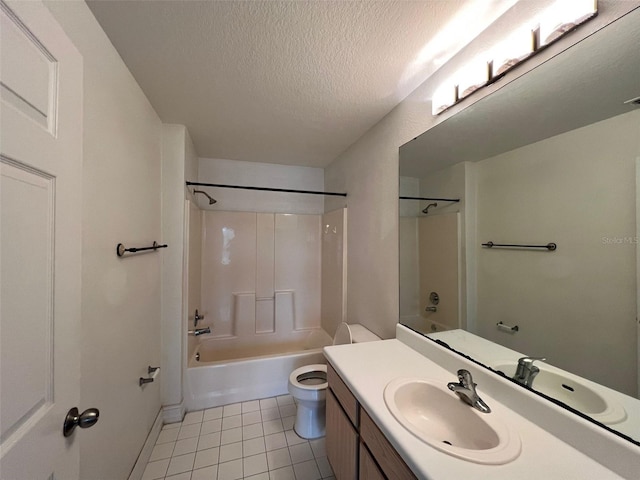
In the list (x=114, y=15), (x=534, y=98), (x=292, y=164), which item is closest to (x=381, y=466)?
(x=534, y=98)

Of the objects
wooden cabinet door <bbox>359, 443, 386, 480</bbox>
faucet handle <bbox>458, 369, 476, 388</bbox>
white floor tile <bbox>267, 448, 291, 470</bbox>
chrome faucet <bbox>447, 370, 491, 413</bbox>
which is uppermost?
faucet handle <bbox>458, 369, 476, 388</bbox>

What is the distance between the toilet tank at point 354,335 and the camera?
1.81 m

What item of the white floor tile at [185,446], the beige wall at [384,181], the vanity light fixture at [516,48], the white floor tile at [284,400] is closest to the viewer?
the vanity light fixture at [516,48]

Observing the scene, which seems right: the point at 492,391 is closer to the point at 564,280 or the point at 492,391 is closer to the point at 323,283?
the point at 564,280

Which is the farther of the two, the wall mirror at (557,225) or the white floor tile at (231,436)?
the white floor tile at (231,436)

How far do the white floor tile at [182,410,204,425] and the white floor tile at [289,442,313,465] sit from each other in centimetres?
83

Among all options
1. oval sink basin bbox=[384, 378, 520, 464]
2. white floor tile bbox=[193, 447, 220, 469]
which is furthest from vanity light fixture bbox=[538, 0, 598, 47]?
white floor tile bbox=[193, 447, 220, 469]

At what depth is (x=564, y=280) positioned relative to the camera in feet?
2.77

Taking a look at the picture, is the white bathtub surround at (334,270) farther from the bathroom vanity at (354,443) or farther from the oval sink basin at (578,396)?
the oval sink basin at (578,396)

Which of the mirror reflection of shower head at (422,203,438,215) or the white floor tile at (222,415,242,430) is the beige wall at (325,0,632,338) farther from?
the white floor tile at (222,415,242,430)

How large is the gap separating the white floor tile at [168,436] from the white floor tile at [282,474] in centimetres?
81

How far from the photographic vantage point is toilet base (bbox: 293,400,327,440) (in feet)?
5.76

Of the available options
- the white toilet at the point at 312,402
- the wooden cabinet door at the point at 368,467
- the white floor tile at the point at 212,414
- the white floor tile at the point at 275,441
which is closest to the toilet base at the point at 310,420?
the white toilet at the point at 312,402

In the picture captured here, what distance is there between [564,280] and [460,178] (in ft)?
2.06
